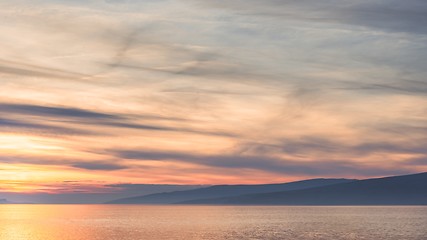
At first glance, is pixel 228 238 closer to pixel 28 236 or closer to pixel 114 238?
pixel 114 238

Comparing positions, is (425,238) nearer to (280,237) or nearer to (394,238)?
(394,238)

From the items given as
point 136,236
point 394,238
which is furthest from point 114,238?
point 394,238

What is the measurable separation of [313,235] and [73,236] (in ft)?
192

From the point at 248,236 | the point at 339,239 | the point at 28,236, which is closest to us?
the point at 339,239

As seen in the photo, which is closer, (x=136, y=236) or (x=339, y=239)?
(x=339, y=239)

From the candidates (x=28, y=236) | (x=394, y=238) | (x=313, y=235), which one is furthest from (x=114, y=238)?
(x=394, y=238)

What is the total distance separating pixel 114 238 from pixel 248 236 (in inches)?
1220

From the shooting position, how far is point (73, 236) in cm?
16338

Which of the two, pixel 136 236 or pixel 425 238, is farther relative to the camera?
pixel 136 236

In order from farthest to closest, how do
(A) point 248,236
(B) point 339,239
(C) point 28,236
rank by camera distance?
(C) point 28,236
(A) point 248,236
(B) point 339,239

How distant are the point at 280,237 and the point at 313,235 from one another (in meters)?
10.4

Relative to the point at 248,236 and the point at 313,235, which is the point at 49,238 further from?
the point at 313,235

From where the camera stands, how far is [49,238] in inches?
6260

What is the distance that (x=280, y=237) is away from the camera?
5871 inches
